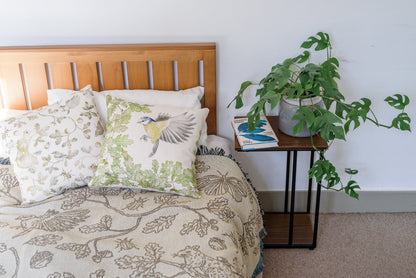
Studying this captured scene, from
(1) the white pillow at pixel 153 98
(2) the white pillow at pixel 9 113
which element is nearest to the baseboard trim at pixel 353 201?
(1) the white pillow at pixel 153 98

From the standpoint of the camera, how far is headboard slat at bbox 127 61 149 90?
192cm

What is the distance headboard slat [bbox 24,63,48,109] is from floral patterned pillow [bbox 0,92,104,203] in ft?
0.92

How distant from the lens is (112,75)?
6.36 feet

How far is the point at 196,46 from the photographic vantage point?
189 centimetres

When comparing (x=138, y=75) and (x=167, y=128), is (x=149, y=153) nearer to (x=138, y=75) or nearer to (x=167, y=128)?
(x=167, y=128)

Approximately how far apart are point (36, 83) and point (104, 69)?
1.08 ft

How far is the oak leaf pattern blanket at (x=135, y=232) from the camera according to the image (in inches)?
49.2

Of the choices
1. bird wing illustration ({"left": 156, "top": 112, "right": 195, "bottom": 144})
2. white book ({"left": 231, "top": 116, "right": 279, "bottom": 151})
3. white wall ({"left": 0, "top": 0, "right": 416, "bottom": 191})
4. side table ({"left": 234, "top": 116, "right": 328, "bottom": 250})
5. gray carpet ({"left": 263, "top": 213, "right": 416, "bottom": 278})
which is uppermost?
white wall ({"left": 0, "top": 0, "right": 416, "bottom": 191})

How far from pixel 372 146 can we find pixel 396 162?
169 mm

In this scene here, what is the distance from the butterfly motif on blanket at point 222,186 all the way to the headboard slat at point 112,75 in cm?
62

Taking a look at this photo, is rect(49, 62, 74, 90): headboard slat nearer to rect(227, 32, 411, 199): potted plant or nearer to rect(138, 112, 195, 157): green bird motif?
rect(138, 112, 195, 157): green bird motif

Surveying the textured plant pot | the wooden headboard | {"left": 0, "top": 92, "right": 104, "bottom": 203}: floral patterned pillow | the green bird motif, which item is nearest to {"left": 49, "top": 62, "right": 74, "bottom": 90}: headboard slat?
the wooden headboard

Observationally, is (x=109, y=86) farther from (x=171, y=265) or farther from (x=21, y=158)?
(x=171, y=265)

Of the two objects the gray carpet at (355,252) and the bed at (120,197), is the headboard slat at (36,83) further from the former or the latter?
the gray carpet at (355,252)
